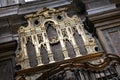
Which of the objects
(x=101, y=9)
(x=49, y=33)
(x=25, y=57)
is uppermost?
(x=101, y=9)

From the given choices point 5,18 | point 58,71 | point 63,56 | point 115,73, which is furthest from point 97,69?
point 5,18

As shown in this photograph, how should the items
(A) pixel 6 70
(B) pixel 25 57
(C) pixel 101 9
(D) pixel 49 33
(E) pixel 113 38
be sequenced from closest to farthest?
(A) pixel 6 70
(B) pixel 25 57
(E) pixel 113 38
(D) pixel 49 33
(C) pixel 101 9

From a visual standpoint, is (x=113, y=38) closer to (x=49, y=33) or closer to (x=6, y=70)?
(x=49, y=33)

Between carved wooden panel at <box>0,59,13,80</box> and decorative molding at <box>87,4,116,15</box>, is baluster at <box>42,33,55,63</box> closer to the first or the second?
carved wooden panel at <box>0,59,13,80</box>

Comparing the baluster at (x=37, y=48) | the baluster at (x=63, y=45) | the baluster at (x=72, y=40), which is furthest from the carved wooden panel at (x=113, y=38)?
the baluster at (x=37, y=48)

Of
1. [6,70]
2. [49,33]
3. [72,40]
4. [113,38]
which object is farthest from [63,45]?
[6,70]

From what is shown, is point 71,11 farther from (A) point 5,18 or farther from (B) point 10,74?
(B) point 10,74

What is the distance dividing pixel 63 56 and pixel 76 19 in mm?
1063

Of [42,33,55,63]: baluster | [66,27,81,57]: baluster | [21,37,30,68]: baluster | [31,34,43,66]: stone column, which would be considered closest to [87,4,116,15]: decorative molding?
[66,27,81,57]: baluster

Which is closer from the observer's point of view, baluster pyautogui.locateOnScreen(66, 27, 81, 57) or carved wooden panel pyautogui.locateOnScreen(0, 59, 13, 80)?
carved wooden panel pyautogui.locateOnScreen(0, 59, 13, 80)

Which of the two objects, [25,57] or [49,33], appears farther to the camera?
[49,33]

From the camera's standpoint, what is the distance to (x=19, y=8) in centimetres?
617

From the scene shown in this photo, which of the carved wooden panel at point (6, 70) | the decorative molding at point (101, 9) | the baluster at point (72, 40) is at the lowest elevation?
the carved wooden panel at point (6, 70)

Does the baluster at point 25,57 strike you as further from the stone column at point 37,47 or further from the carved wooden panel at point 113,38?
the carved wooden panel at point 113,38
